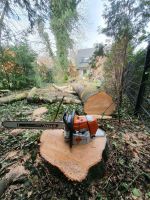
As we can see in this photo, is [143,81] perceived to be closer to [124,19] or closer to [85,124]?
[85,124]

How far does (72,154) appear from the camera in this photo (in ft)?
7.39

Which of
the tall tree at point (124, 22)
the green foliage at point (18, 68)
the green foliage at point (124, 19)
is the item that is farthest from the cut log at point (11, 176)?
the green foliage at point (18, 68)

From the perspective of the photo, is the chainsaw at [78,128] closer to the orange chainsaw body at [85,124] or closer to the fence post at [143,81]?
the orange chainsaw body at [85,124]

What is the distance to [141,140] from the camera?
10.7 ft

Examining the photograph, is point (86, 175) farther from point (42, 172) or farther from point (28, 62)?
point (28, 62)

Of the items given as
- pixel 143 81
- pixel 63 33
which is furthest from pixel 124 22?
pixel 63 33

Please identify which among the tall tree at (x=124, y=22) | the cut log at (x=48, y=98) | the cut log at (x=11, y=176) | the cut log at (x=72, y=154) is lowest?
the cut log at (x=11, y=176)

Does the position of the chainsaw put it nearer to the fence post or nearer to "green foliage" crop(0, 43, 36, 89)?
the fence post

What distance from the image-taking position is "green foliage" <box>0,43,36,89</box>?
29.6ft

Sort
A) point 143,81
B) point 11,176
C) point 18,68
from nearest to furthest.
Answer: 1. point 11,176
2. point 143,81
3. point 18,68

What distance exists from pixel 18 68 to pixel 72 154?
794cm

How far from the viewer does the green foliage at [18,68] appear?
902 centimetres

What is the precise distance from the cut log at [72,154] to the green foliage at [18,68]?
717 centimetres

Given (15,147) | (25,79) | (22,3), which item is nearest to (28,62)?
(25,79)
